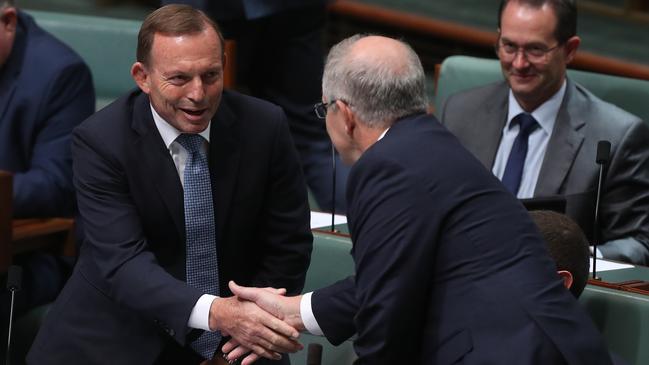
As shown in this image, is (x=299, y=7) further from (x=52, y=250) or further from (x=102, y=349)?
(x=102, y=349)

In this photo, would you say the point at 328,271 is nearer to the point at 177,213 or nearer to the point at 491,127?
the point at 177,213

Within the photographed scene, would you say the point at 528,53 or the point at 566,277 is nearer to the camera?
the point at 566,277

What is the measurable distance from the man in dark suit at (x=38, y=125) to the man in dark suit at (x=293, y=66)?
1.74ft

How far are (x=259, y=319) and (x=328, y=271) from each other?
1.43 ft

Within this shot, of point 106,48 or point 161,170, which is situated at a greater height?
point 161,170

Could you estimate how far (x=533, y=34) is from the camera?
3.05 meters

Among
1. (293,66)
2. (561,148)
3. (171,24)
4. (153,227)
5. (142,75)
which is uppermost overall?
(171,24)

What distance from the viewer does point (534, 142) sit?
310 cm

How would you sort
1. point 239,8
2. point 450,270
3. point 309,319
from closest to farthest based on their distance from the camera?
point 450,270, point 309,319, point 239,8

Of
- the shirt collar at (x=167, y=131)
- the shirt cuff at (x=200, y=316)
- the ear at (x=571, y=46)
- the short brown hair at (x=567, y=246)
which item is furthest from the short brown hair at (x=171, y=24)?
the ear at (x=571, y=46)

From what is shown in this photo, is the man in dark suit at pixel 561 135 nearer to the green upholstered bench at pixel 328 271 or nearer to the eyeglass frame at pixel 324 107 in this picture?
the green upholstered bench at pixel 328 271

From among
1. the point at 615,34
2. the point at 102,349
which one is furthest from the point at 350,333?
the point at 615,34

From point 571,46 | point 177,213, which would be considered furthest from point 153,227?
point 571,46

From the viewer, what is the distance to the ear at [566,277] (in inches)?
84.5
